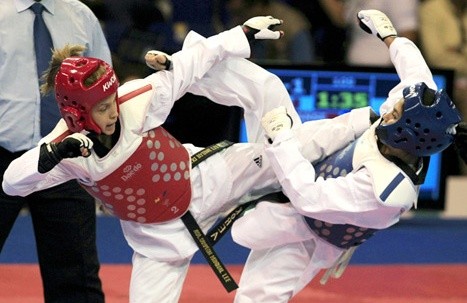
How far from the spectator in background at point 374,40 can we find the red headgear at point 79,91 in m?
4.68

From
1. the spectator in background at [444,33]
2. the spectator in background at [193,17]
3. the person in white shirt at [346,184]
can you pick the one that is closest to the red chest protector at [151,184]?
the person in white shirt at [346,184]

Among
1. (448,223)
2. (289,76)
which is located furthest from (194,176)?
(448,223)

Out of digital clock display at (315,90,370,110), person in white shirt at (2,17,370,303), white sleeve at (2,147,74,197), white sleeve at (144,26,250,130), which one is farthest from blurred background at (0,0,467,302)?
white sleeve at (144,26,250,130)

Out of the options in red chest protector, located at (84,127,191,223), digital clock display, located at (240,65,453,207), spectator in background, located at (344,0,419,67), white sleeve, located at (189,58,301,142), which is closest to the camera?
red chest protector, located at (84,127,191,223)

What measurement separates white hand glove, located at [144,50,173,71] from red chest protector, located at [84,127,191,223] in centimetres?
27

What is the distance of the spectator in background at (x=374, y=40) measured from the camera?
9.99m

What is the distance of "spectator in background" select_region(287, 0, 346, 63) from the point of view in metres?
10.9

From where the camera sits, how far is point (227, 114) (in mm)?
9320

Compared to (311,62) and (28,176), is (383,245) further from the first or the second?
(28,176)

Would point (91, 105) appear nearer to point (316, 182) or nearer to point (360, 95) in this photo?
point (316, 182)

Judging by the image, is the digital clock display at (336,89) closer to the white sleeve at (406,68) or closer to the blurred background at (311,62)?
the blurred background at (311,62)

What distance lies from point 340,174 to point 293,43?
5.25 metres

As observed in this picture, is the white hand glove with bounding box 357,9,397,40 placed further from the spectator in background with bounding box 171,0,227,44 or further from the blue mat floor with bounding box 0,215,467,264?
the spectator in background with bounding box 171,0,227,44

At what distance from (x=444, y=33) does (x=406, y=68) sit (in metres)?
4.94
